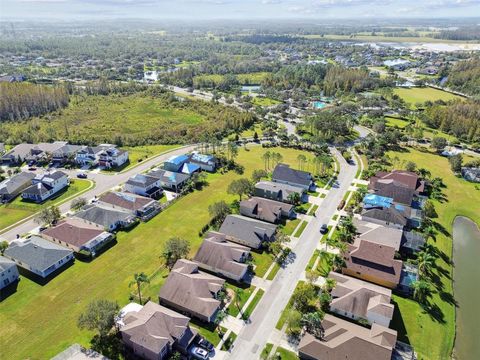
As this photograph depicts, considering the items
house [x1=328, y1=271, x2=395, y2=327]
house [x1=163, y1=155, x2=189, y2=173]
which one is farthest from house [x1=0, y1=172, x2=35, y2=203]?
house [x1=328, y1=271, x2=395, y2=327]

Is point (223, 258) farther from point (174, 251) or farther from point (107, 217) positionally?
point (107, 217)

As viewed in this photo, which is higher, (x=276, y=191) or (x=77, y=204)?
(x=276, y=191)

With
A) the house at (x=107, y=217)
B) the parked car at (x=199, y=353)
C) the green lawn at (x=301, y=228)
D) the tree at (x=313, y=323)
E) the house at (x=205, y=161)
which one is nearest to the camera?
the parked car at (x=199, y=353)

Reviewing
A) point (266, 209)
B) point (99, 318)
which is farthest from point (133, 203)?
point (99, 318)

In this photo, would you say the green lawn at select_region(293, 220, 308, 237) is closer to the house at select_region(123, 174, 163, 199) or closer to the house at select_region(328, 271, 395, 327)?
the house at select_region(328, 271, 395, 327)

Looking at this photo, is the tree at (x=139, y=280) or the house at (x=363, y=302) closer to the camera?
the house at (x=363, y=302)

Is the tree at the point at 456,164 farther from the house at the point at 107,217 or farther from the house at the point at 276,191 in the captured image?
the house at the point at 107,217

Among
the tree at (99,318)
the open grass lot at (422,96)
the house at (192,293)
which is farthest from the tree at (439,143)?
the tree at (99,318)
